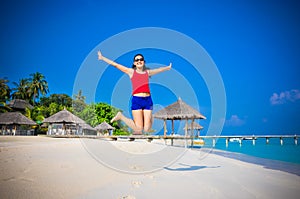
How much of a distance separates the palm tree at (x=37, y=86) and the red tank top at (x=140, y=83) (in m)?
55.0

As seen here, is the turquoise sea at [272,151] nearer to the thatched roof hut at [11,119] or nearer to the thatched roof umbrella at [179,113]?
the thatched roof umbrella at [179,113]

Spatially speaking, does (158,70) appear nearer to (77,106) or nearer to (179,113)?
(77,106)

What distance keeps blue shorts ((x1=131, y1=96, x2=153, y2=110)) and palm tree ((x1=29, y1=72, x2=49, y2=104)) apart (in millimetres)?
55087

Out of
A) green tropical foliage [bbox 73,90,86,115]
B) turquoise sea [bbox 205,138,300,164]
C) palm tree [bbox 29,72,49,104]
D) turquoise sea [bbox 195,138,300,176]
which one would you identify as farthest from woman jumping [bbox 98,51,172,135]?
palm tree [bbox 29,72,49,104]

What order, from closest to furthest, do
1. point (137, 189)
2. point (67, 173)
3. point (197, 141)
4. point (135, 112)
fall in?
point (135, 112) < point (137, 189) < point (67, 173) < point (197, 141)

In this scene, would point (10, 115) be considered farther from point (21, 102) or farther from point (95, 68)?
point (95, 68)

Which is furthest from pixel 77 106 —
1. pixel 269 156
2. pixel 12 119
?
pixel 12 119

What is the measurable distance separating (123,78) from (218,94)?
2.51 meters

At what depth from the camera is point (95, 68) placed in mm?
3934

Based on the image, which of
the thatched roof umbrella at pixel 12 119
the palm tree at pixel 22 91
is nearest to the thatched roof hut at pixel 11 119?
the thatched roof umbrella at pixel 12 119

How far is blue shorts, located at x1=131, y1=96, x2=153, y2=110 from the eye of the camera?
9.49 feet

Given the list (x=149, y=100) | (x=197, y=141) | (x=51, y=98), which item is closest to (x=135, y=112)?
(x=149, y=100)

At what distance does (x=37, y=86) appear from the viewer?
5000 centimetres

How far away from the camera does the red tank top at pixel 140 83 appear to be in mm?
2941
